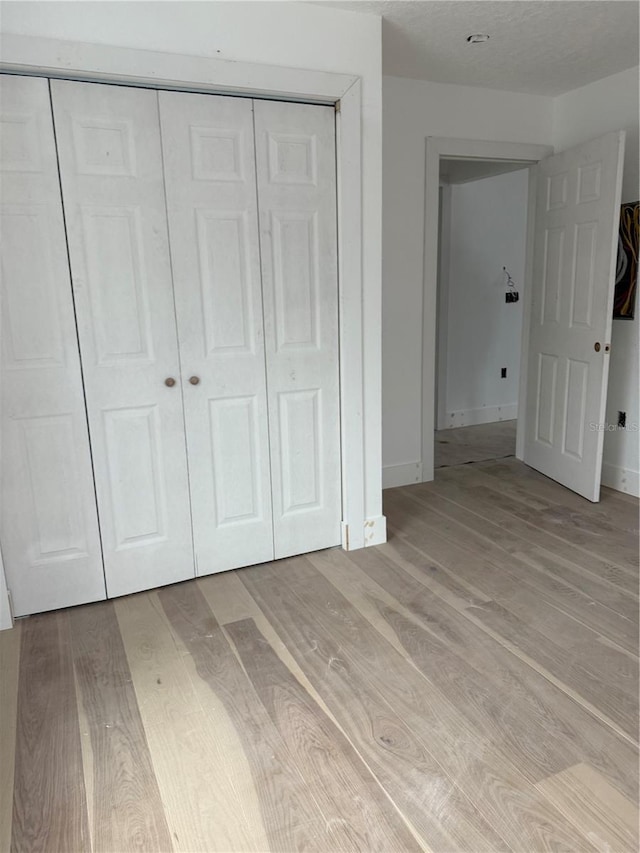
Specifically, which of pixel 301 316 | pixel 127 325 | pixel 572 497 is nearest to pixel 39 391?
pixel 127 325

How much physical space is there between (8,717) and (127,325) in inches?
56.8

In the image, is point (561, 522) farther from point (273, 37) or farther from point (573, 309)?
point (273, 37)

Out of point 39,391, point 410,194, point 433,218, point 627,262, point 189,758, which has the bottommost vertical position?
point 189,758

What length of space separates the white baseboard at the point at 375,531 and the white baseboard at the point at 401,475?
79 centimetres

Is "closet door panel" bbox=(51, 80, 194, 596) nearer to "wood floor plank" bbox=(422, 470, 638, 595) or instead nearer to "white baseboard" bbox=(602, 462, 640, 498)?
"wood floor plank" bbox=(422, 470, 638, 595)

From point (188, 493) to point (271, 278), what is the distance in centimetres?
102

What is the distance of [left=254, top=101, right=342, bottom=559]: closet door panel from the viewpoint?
253 cm

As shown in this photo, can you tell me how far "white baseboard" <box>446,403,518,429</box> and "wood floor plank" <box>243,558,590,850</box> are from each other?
121 inches

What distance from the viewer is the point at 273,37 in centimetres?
238

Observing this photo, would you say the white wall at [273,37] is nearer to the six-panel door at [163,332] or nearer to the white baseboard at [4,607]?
the six-panel door at [163,332]

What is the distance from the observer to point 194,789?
1.59 m

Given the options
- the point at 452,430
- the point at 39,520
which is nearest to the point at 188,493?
the point at 39,520

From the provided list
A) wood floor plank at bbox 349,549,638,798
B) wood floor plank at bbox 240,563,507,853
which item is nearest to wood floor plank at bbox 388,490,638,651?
wood floor plank at bbox 349,549,638,798

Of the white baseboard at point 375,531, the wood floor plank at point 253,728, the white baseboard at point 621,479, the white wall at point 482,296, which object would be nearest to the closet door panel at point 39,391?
the wood floor plank at point 253,728
